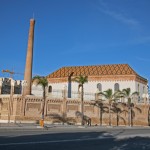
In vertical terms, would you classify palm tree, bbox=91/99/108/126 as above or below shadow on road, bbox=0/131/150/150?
above

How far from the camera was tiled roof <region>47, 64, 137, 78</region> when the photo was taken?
63659 mm

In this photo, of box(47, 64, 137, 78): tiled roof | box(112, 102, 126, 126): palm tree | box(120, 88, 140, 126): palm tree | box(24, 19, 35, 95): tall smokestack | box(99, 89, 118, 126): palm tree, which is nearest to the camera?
box(99, 89, 118, 126): palm tree

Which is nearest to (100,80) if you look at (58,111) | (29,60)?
(58,111)

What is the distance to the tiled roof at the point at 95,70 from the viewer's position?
63.7 meters

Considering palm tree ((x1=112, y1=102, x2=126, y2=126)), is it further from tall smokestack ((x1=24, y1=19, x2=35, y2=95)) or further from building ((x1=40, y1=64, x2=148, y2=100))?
tall smokestack ((x1=24, y1=19, x2=35, y2=95))

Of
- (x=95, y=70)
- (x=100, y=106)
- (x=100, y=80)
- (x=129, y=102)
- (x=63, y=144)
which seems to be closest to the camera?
(x=63, y=144)

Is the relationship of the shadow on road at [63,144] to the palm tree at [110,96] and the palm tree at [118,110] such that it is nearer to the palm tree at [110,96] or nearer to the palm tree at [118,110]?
the palm tree at [110,96]

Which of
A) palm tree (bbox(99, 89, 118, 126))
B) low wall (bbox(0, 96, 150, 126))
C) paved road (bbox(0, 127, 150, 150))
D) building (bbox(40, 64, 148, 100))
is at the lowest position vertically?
paved road (bbox(0, 127, 150, 150))

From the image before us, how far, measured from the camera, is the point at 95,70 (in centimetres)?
6650

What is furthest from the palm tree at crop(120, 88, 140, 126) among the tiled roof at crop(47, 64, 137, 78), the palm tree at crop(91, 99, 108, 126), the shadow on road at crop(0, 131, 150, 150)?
the shadow on road at crop(0, 131, 150, 150)

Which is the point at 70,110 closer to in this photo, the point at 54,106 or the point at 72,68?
the point at 54,106

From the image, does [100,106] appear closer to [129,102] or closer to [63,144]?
[129,102]

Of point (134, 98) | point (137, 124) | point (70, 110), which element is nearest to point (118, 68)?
point (134, 98)

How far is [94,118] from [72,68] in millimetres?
21217
